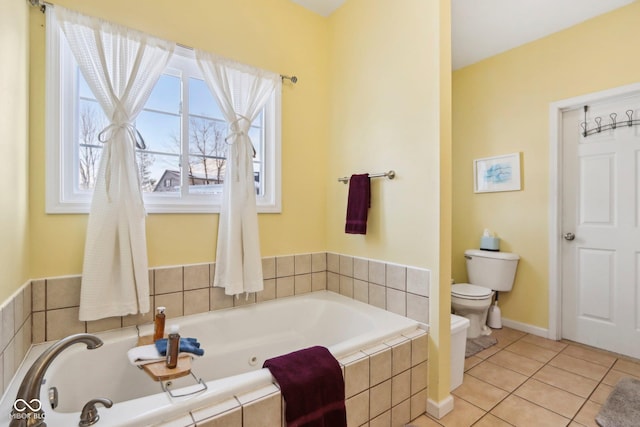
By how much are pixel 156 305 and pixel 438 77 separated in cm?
204

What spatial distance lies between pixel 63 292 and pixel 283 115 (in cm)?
167

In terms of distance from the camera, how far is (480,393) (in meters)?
1.90

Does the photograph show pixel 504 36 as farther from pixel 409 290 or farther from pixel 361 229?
pixel 409 290

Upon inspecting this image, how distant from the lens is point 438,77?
169 centimetres

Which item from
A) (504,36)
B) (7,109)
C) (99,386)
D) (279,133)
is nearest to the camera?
(7,109)

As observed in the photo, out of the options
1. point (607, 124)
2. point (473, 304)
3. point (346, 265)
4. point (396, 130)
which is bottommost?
point (473, 304)

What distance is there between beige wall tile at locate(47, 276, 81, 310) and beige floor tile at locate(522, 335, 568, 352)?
10.8 feet

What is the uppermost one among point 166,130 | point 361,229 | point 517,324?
Result: point 166,130

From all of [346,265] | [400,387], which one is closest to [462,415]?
[400,387]

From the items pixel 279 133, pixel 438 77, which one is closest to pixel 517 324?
pixel 438 77

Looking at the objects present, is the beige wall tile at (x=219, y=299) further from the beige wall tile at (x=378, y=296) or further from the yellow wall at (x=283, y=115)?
the beige wall tile at (x=378, y=296)

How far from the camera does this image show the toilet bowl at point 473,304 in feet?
8.50

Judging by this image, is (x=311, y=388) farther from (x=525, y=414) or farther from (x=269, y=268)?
(x=525, y=414)

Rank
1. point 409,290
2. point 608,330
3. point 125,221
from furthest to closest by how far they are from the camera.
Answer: point 608,330 → point 409,290 → point 125,221
